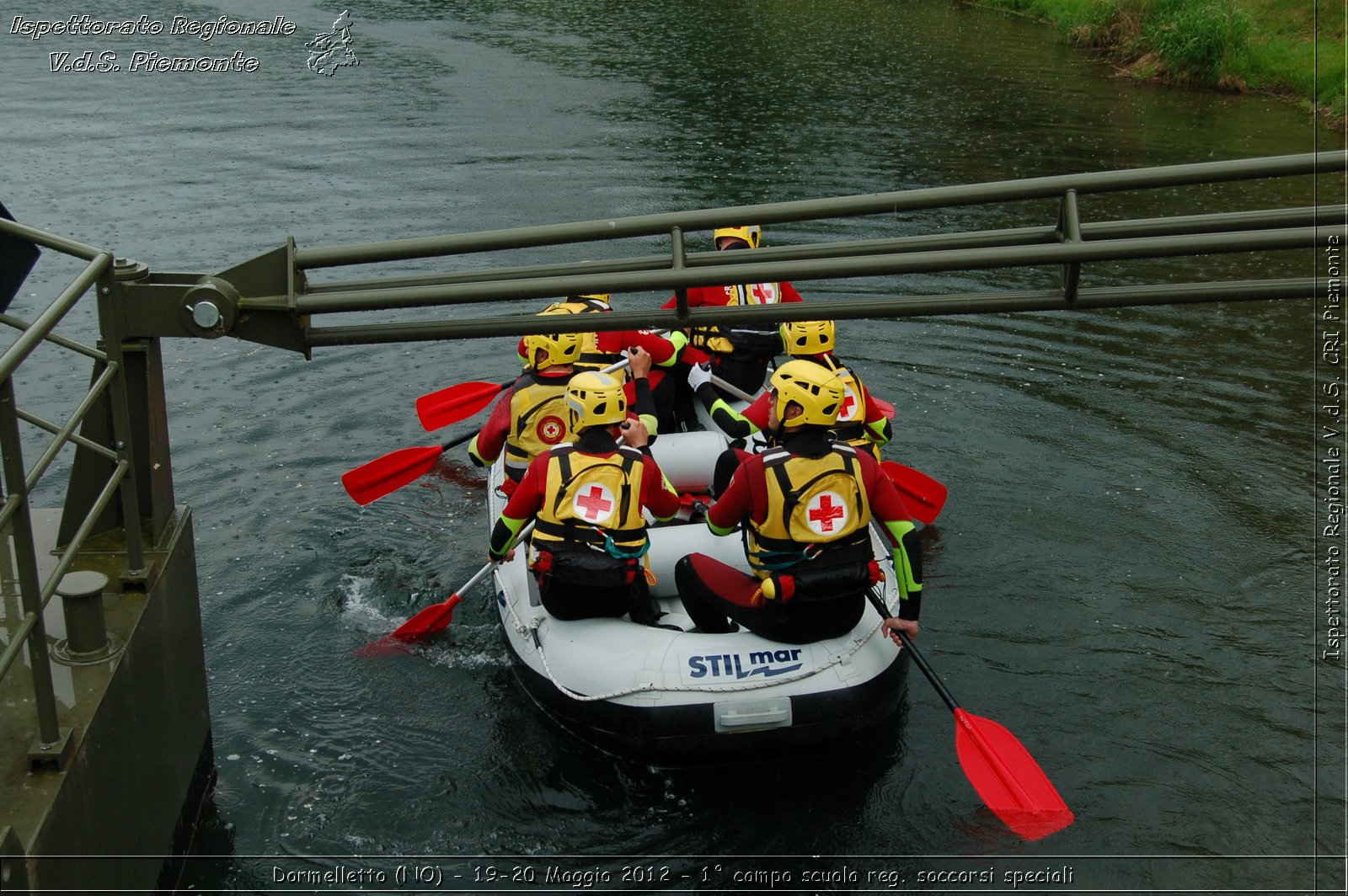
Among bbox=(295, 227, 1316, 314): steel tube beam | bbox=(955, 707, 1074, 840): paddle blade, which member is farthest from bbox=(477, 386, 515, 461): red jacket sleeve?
bbox=(955, 707, 1074, 840): paddle blade

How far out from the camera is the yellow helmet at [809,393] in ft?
20.6

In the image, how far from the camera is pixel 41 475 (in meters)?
4.58

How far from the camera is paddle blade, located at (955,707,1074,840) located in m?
6.02

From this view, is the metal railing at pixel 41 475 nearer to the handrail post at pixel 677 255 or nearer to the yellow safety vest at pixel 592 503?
the yellow safety vest at pixel 592 503

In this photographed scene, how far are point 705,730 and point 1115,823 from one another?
7.15 ft

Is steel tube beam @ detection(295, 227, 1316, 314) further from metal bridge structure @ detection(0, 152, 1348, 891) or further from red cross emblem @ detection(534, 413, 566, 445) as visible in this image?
red cross emblem @ detection(534, 413, 566, 445)

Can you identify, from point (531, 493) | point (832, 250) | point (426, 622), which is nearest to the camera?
point (832, 250)

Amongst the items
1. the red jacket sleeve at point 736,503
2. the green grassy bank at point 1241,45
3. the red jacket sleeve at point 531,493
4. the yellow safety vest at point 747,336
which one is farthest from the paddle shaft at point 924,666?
the green grassy bank at point 1241,45

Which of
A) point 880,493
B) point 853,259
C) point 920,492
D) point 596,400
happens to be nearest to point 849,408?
point 920,492

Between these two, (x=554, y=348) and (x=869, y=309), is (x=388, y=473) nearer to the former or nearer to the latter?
(x=554, y=348)

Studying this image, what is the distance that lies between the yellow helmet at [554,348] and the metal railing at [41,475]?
3.10 m

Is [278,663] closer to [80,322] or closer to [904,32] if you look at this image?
[80,322]

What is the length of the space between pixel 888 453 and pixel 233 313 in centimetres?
639

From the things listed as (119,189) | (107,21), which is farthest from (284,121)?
(107,21)
